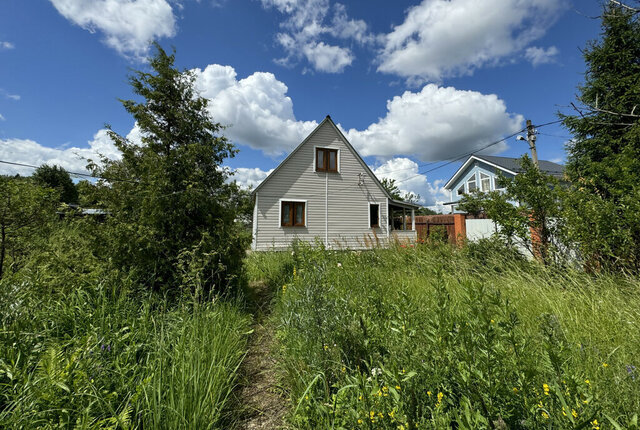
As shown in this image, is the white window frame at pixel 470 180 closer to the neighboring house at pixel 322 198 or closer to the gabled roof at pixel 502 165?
the gabled roof at pixel 502 165

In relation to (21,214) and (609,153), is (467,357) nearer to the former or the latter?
(21,214)

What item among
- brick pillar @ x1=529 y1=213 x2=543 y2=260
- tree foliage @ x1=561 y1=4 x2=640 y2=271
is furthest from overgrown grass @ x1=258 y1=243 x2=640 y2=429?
brick pillar @ x1=529 y1=213 x2=543 y2=260

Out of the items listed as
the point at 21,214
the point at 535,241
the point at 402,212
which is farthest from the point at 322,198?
the point at 21,214

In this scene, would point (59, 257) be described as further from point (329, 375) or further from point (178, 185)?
point (329, 375)

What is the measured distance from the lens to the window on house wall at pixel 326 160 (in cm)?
1262

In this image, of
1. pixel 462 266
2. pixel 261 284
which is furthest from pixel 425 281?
pixel 261 284

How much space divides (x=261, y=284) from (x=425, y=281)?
387cm

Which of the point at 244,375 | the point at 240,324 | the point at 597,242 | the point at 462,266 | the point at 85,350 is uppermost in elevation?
the point at 597,242

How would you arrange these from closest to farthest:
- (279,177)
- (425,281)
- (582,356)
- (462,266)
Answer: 1. (582,356)
2. (425,281)
3. (462,266)
4. (279,177)

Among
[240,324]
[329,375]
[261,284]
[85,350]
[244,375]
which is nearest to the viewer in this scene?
[85,350]

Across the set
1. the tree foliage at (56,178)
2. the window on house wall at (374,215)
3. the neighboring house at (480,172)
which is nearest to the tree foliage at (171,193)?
the window on house wall at (374,215)

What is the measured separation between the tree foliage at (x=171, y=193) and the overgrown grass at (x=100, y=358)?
0.51 metres

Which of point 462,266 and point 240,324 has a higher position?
point 462,266

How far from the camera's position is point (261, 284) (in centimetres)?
595
